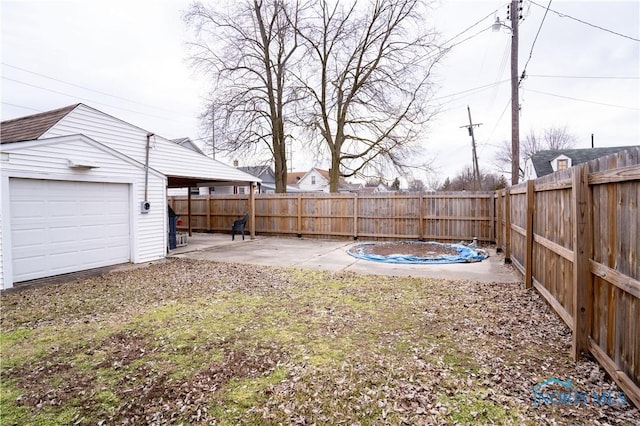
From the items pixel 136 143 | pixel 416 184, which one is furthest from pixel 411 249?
pixel 416 184

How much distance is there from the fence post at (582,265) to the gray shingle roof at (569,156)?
21148 mm

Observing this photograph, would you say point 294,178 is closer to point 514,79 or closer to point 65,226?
point 514,79

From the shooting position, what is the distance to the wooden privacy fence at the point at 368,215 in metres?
10.8

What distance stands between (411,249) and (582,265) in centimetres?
712

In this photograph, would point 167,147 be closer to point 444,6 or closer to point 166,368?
point 166,368

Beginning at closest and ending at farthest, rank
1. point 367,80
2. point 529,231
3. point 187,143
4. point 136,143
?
point 529,231 → point 136,143 → point 367,80 → point 187,143

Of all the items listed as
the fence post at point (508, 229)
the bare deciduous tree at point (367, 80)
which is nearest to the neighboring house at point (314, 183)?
the bare deciduous tree at point (367, 80)

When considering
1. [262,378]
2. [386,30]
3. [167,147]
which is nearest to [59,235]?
[167,147]

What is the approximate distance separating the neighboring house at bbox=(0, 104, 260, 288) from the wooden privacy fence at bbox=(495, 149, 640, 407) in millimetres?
8464

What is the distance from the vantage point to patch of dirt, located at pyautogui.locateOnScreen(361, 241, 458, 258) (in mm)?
9183

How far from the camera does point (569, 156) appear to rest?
21078 millimetres

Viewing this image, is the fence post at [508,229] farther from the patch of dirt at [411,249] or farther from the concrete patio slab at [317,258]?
the patch of dirt at [411,249]

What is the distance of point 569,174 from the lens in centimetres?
345

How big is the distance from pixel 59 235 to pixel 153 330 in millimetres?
4502
